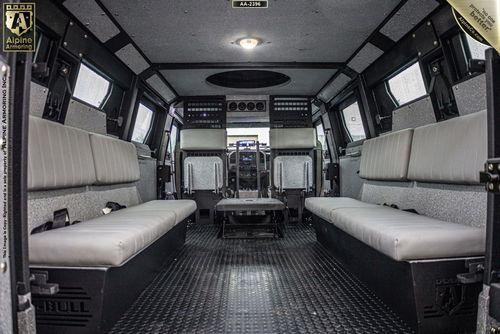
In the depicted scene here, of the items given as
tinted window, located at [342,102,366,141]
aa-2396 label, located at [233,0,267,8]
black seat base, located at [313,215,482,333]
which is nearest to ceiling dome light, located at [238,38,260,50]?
aa-2396 label, located at [233,0,267,8]

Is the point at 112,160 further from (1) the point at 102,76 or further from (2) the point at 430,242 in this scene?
(2) the point at 430,242

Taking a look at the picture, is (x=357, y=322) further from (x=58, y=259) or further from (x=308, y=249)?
(x=308, y=249)

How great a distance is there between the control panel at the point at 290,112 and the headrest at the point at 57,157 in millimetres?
4194

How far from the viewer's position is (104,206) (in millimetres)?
3557

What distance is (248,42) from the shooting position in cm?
→ 410

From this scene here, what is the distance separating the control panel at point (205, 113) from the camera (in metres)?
6.87

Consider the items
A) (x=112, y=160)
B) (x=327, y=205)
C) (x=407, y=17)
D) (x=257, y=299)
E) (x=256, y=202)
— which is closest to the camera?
(x=257, y=299)

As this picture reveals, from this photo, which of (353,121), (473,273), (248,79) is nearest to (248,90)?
(248,79)

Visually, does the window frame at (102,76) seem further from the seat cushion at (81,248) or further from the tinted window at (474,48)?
the tinted window at (474,48)

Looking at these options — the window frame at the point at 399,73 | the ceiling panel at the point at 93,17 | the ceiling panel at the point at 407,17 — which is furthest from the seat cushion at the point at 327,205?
the ceiling panel at the point at 93,17

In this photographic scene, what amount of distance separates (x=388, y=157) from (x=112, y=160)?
280 cm

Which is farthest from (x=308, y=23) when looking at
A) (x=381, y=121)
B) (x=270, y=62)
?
(x=381, y=121)

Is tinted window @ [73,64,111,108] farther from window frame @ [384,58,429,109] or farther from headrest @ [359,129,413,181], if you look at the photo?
window frame @ [384,58,429,109]

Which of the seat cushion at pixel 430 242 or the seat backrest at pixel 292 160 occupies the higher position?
the seat backrest at pixel 292 160
